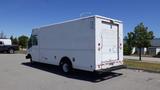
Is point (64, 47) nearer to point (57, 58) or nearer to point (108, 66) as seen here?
point (57, 58)

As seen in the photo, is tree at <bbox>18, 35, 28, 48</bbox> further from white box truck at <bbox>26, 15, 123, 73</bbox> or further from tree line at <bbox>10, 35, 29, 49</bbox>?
white box truck at <bbox>26, 15, 123, 73</bbox>

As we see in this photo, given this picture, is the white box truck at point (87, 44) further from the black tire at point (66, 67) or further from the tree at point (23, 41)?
the tree at point (23, 41)

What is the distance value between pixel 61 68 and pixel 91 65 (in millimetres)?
2993

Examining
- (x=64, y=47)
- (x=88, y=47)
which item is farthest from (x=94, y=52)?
(x=64, y=47)

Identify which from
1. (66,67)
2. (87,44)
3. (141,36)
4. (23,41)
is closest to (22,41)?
(23,41)

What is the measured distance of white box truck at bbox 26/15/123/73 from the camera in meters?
10.9

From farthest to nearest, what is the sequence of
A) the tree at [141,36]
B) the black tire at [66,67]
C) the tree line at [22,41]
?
the tree line at [22,41], the tree at [141,36], the black tire at [66,67]

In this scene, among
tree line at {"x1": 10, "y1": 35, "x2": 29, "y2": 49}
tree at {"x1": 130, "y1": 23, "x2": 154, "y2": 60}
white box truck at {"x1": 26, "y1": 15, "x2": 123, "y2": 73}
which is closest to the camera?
white box truck at {"x1": 26, "y1": 15, "x2": 123, "y2": 73}

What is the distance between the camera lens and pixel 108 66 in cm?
1152

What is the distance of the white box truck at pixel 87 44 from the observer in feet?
35.6

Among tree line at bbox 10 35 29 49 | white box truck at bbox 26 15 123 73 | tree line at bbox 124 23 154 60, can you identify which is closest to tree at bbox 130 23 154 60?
tree line at bbox 124 23 154 60

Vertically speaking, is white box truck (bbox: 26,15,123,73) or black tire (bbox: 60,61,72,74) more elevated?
white box truck (bbox: 26,15,123,73)

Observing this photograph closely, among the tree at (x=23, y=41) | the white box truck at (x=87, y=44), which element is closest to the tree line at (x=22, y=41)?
the tree at (x=23, y=41)

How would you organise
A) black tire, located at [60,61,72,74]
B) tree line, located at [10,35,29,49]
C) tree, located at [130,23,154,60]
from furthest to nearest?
tree line, located at [10,35,29,49] < tree, located at [130,23,154,60] < black tire, located at [60,61,72,74]
